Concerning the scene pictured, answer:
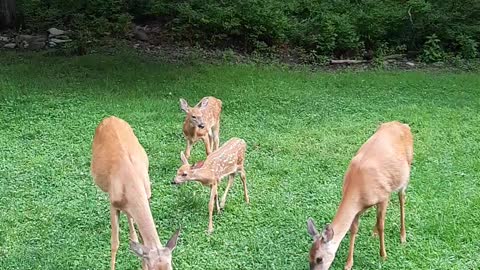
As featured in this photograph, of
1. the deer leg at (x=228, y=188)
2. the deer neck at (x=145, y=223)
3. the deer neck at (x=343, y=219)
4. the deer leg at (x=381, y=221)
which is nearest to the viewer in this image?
the deer neck at (x=145, y=223)

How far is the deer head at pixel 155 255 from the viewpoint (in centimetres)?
423

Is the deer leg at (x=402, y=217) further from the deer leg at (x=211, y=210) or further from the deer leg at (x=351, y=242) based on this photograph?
the deer leg at (x=211, y=210)

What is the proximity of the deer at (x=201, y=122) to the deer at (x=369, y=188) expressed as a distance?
6.18 ft

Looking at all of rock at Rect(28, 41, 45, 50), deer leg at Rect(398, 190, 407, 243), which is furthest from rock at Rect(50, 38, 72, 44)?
deer leg at Rect(398, 190, 407, 243)

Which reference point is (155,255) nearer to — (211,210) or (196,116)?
(211,210)

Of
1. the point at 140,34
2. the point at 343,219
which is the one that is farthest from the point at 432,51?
the point at 343,219

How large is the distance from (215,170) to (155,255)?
162 cm

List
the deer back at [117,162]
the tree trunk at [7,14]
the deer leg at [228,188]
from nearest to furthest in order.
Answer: the deer back at [117,162] → the deer leg at [228,188] → the tree trunk at [7,14]

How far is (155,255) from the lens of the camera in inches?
169

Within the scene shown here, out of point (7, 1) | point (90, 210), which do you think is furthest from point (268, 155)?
point (7, 1)

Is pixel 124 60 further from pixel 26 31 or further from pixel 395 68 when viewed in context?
pixel 395 68

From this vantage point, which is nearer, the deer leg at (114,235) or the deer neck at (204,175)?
the deer leg at (114,235)

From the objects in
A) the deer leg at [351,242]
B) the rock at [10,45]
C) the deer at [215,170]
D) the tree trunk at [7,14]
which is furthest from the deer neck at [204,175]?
the tree trunk at [7,14]

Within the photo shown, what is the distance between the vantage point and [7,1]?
11.6m
